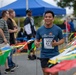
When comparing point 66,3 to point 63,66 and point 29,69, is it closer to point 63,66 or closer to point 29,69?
point 29,69

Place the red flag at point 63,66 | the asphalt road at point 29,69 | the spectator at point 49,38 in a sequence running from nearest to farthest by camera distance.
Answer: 1. the red flag at point 63,66
2. the spectator at point 49,38
3. the asphalt road at point 29,69

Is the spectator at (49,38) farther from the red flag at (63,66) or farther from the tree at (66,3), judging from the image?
the tree at (66,3)

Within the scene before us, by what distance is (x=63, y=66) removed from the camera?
4227mm

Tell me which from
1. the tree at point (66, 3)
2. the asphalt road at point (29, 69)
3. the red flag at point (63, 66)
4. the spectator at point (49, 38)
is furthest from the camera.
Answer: the tree at point (66, 3)

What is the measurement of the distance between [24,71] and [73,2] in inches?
1967

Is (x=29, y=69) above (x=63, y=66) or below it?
below

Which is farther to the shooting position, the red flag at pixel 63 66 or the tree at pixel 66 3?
the tree at pixel 66 3

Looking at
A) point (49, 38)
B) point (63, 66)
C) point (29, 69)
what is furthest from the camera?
point (29, 69)

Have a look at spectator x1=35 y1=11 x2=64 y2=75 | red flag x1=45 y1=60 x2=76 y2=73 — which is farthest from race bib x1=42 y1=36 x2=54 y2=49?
red flag x1=45 y1=60 x2=76 y2=73

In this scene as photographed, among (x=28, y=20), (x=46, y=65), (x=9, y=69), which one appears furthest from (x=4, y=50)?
(x=28, y=20)

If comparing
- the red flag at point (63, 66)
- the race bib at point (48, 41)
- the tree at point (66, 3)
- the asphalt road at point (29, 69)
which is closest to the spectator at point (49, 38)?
the race bib at point (48, 41)

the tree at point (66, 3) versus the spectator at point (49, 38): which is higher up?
the spectator at point (49, 38)

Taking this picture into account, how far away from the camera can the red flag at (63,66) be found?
13.5ft

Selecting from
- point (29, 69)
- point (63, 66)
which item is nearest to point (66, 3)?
point (29, 69)
